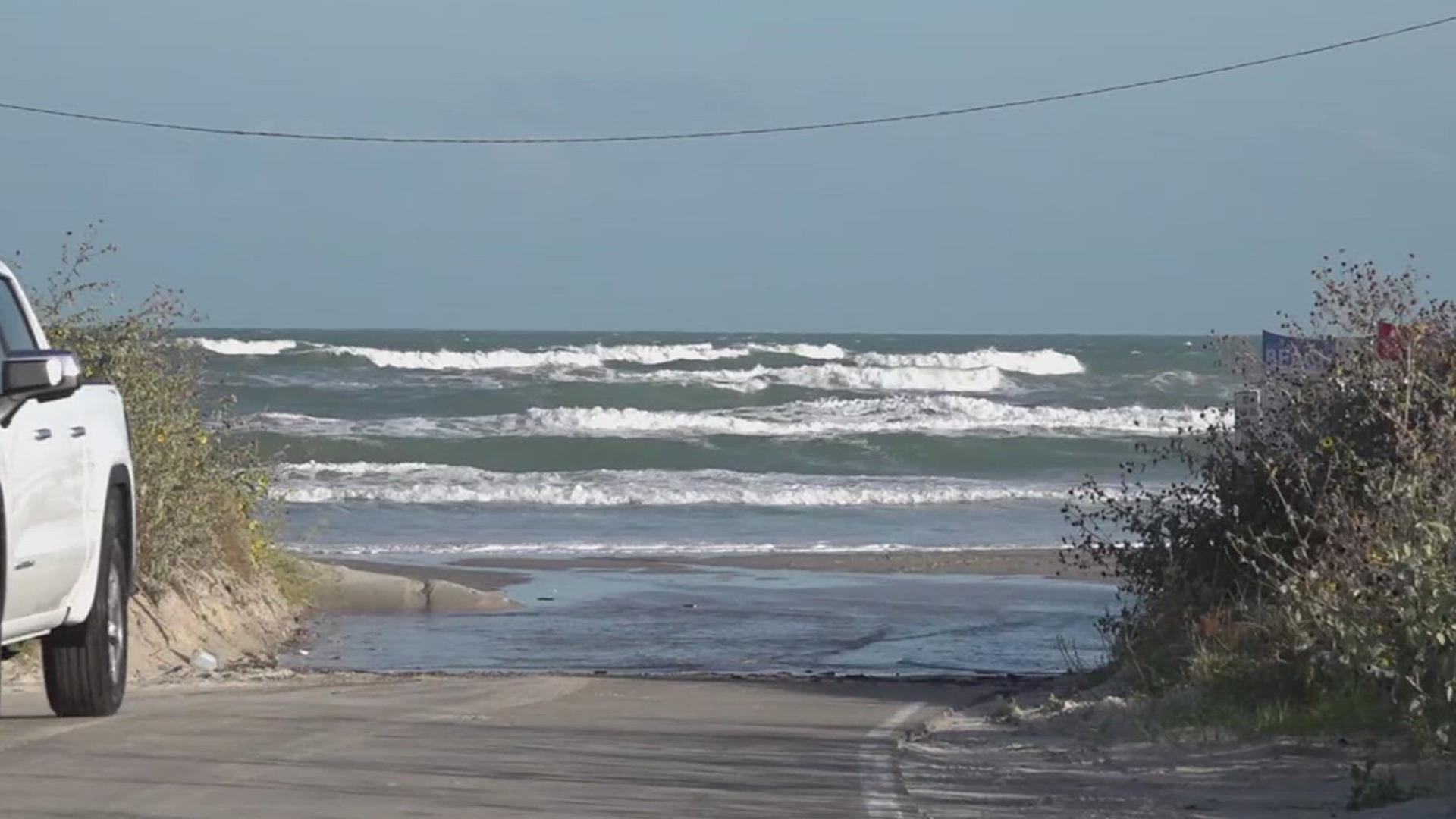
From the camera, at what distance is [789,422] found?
50062 mm

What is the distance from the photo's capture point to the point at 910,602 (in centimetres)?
2106

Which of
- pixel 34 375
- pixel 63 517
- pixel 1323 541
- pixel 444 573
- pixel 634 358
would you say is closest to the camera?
pixel 34 375

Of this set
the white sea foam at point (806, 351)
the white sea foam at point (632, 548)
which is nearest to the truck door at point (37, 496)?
the white sea foam at point (632, 548)

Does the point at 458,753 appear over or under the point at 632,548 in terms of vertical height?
over

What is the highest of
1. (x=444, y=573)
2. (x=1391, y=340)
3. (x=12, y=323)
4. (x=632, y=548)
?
(x=12, y=323)

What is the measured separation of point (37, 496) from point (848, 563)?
16.5 metres

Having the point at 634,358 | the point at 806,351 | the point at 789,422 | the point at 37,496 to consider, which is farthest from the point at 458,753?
the point at 806,351

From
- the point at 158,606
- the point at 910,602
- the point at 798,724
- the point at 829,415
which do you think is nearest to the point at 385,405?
the point at 829,415

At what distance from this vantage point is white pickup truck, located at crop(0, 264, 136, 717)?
8.55 meters

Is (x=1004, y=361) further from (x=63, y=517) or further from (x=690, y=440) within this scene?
(x=63, y=517)

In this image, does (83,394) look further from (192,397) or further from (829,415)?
(829,415)

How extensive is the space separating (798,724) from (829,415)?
130 ft

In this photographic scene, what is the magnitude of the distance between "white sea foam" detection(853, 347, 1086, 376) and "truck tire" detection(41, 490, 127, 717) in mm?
55360

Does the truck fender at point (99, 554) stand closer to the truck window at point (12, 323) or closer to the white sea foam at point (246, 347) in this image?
the truck window at point (12, 323)
